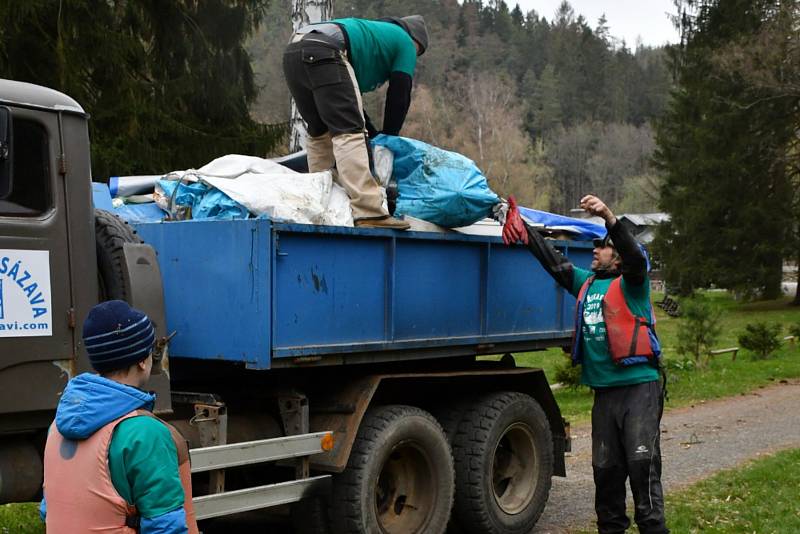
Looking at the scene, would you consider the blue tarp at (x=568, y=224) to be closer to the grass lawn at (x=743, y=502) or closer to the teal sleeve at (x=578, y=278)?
the teal sleeve at (x=578, y=278)

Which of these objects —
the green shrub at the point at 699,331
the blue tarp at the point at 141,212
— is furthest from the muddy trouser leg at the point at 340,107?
the green shrub at the point at 699,331

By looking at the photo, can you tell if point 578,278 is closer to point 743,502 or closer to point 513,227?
point 513,227

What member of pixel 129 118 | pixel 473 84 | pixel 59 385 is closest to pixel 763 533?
pixel 59 385

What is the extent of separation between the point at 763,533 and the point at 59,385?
4848 mm

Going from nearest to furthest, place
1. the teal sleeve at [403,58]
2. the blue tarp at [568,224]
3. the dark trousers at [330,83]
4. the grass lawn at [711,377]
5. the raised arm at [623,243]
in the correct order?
the raised arm at [623,243] < the dark trousers at [330,83] < the teal sleeve at [403,58] < the blue tarp at [568,224] < the grass lawn at [711,377]

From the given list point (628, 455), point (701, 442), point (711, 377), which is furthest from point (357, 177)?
point (711, 377)

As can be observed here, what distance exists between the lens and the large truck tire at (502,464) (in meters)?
6.53

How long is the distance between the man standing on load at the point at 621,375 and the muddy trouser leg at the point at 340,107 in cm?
130

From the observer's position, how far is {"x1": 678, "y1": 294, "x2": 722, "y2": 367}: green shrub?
57.1ft

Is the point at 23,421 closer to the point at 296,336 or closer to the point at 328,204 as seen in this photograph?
the point at 296,336

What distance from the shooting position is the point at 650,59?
350 feet

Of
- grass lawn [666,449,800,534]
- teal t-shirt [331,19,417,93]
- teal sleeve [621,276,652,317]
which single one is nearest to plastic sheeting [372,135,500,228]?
teal t-shirt [331,19,417,93]

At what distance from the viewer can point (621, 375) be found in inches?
232

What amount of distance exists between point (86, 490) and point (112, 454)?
135 mm
